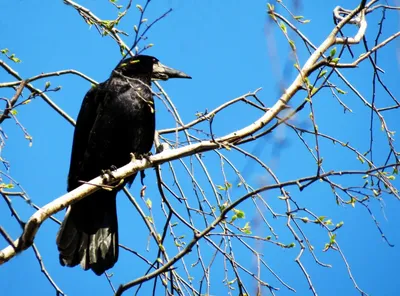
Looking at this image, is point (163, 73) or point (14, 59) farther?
point (163, 73)

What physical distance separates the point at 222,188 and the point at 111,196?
1.47m

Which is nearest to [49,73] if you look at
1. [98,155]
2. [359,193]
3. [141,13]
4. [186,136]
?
[141,13]

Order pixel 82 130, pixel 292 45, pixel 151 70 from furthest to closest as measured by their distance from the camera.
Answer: pixel 151 70 → pixel 82 130 → pixel 292 45

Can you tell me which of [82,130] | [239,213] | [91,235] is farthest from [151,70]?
[239,213]

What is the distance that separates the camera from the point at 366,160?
135 inches

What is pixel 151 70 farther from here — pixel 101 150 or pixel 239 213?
pixel 239 213

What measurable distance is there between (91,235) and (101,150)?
57cm

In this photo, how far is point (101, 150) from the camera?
4590 mm

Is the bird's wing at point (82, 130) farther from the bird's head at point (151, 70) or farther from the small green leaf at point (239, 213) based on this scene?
the small green leaf at point (239, 213)

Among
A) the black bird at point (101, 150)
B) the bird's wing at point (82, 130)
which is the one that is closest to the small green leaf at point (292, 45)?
the black bird at point (101, 150)

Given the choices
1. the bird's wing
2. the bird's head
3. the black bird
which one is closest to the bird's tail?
the black bird

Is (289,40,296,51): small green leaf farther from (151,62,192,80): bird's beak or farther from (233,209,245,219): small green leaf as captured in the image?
(151,62,192,80): bird's beak

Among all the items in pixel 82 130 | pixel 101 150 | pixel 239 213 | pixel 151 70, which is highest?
pixel 151 70

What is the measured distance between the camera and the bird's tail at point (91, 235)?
4406 millimetres
